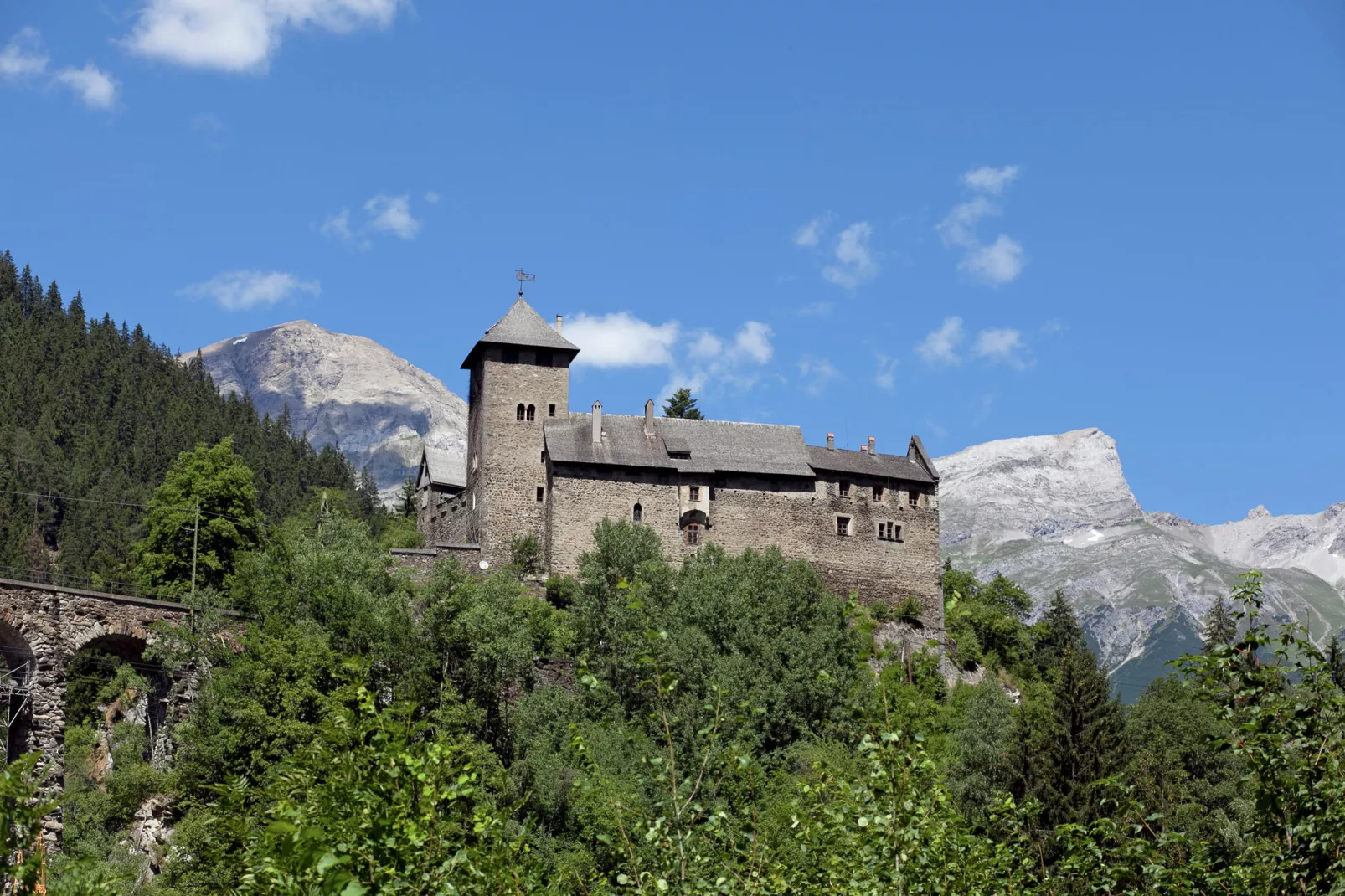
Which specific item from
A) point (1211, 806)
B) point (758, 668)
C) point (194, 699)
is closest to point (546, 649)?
point (758, 668)

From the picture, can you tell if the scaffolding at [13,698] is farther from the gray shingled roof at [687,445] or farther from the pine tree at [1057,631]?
the pine tree at [1057,631]

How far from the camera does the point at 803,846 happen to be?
15.1 meters

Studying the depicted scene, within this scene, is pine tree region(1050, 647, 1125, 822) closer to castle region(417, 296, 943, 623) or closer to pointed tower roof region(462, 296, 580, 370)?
castle region(417, 296, 943, 623)

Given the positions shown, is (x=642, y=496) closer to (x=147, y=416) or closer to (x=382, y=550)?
(x=382, y=550)

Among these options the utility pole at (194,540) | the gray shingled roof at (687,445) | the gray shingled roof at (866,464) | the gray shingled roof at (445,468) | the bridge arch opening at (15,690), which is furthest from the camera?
the gray shingled roof at (445,468)

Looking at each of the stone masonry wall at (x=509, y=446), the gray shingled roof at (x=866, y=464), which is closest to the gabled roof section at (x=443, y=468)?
the stone masonry wall at (x=509, y=446)

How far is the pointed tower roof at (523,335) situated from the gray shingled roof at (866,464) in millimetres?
12109

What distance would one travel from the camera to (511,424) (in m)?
62.5

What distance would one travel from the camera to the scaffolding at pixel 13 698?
→ 42.8m

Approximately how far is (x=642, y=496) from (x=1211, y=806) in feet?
83.1

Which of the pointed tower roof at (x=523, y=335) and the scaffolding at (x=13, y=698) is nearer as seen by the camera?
the scaffolding at (x=13, y=698)

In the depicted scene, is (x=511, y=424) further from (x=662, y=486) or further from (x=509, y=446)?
(x=662, y=486)

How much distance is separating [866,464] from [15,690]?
123ft

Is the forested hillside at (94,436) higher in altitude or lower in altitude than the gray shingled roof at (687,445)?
higher
